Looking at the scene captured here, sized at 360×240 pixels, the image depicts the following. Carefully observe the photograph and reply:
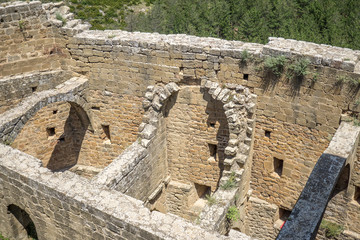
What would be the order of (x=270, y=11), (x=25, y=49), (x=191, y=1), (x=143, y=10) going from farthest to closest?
(x=143, y=10), (x=191, y=1), (x=270, y=11), (x=25, y=49)

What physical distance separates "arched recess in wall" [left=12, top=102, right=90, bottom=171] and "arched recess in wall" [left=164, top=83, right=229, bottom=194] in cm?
262

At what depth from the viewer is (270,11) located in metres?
21.2

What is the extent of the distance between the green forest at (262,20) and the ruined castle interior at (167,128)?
29.3 feet

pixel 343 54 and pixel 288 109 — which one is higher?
pixel 343 54

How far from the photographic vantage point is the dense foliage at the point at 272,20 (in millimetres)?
18391

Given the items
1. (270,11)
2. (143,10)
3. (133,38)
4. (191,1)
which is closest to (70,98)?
(133,38)

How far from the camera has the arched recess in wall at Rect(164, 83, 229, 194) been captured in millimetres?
10039

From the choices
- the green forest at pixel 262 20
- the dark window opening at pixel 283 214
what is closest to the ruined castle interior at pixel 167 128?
the dark window opening at pixel 283 214

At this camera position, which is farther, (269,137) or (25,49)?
(25,49)

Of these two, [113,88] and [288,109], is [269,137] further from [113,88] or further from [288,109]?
[113,88]

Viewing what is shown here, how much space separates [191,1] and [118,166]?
19.1 m

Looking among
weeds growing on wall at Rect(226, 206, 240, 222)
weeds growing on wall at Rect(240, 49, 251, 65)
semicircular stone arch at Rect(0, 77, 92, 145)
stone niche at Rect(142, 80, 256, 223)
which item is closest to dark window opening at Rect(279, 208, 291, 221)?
stone niche at Rect(142, 80, 256, 223)

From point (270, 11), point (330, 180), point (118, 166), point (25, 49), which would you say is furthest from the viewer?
point (270, 11)

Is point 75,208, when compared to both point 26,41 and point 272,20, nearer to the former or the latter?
point 26,41
